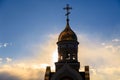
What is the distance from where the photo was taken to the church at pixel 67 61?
1452 inches

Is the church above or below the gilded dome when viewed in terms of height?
below

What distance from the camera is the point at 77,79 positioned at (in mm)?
36625

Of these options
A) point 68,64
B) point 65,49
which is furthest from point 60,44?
point 68,64

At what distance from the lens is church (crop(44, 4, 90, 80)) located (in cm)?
3688

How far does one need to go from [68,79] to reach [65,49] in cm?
398

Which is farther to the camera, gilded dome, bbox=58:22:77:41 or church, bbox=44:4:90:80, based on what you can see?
gilded dome, bbox=58:22:77:41

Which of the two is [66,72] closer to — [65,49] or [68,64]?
[68,64]

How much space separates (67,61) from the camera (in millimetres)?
38250

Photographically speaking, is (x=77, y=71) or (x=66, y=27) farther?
(x=66, y=27)

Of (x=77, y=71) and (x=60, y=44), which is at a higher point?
(x=60, y=44)

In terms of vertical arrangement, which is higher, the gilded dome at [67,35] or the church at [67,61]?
the gilded dome at [67,35]

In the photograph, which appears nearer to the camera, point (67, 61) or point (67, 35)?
point (67, 61)

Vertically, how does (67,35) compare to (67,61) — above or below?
above

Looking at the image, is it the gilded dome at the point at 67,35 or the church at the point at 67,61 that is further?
the gilded dome at the point at 67,35
